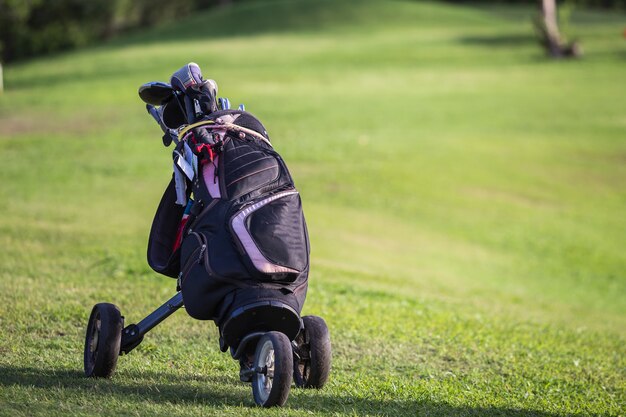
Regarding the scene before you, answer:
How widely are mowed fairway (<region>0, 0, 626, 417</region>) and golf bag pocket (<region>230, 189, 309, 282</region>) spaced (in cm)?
85

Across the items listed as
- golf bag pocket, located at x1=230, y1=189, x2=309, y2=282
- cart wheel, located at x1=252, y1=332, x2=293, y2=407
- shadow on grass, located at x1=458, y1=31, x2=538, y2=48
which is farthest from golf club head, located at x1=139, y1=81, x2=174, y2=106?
shadow on grass, located at x1=458, y1=31, x2=538, y2=48

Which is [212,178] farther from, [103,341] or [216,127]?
[103,341]

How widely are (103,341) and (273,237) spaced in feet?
4.67

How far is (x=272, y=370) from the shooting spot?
600 cm

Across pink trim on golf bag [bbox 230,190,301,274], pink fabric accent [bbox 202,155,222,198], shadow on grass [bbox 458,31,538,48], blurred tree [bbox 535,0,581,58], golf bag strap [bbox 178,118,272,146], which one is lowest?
shadow on grass [bbox 458,31,538,48]

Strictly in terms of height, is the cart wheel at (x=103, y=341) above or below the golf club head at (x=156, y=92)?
below

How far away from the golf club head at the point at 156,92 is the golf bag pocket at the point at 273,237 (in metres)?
1.31

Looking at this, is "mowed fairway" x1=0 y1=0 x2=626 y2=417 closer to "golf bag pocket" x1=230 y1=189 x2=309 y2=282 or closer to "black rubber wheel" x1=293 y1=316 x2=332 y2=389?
"black rubber wheel" x1=293 y1=316 x2=332 y2=389

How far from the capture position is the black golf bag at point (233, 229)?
6004 millimetres

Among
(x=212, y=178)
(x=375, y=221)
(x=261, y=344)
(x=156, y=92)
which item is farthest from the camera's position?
(x=375, y=221)

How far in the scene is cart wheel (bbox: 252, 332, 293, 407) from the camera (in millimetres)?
5773

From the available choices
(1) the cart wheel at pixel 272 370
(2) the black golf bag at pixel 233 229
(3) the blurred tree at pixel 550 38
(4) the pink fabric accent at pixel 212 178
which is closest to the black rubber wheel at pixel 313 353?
(2) the black golf bag at pixel 233 229

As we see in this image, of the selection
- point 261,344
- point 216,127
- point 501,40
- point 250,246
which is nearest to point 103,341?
point 261,344

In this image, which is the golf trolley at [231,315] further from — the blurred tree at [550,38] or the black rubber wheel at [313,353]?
the blurred tree at [550,38]
